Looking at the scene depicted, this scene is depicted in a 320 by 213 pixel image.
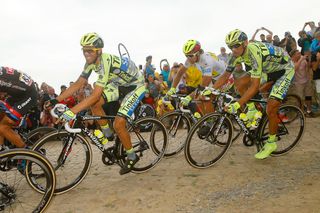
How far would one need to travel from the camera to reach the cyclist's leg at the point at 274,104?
19.0 ft

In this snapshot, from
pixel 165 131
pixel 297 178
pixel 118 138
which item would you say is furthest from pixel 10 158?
pixel 297 178

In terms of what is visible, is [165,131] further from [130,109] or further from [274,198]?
[274,198]

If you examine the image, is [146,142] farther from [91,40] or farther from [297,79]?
[297,79]

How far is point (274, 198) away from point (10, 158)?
3.54 meters

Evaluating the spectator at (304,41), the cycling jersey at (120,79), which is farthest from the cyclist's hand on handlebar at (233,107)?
the spectator at (304,41)

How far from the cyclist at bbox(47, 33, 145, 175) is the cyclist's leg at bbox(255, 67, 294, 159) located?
241 centimetres

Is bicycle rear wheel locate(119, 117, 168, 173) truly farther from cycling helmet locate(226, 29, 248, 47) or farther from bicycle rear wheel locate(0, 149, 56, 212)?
cycling helmet locate(226, 29, 248, 47)

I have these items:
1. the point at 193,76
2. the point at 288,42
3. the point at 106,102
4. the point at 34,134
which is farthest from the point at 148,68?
the point at 34,134

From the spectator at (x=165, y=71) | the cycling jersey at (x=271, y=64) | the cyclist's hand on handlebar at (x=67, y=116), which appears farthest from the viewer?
the spectator at (x=165, y=71)

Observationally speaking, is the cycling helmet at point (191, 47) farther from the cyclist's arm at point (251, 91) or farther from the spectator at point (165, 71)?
the spectator at point (165, 71)

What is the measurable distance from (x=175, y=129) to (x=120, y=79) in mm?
1925

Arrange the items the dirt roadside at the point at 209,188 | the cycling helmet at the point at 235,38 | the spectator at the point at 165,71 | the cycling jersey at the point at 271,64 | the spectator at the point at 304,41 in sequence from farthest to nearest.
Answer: the spectator at the point at 165,71, the spectator at the point at 304,41, the cycling helmet at the point at 235,38, the cycling jersey at the point at 271,64, the dirt roadside at the point at 209,188

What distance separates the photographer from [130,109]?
546 centimetres

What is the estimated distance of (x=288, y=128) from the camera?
6555 millimetres
